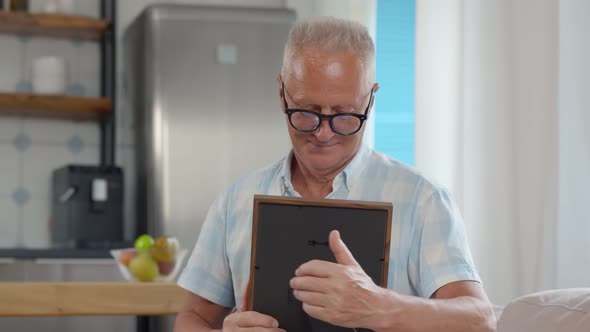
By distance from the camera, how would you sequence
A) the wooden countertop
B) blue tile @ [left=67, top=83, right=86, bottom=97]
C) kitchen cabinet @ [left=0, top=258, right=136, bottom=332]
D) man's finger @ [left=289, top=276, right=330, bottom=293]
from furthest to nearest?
blue tile @ [left=67, top=83, right=86, bottom=97], kitchen cabinet @ [left=0, top=258, right=136, bottom=332], the wooden countertop, man's finger @ [left=289, top=276, right=330, bottom=293]

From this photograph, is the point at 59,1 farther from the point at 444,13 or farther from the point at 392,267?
the point at 392,267

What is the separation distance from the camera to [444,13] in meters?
2.74

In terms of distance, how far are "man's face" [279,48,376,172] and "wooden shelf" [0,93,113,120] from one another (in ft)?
8.67

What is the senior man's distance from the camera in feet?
3.58

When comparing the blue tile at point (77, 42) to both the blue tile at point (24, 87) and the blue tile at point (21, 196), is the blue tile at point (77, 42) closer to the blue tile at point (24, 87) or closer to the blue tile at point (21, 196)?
the blue tile at point (24, 87)

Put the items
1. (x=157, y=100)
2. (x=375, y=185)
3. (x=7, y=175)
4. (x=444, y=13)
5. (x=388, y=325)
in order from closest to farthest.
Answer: (x=388, y=325) → (x=375, y=185) → (x=444, y=13) → (x=157, y=100) → (x=7, y=175)

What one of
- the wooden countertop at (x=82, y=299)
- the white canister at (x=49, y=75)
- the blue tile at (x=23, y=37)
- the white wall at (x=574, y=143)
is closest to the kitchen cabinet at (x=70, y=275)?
the white canister at (x=49, y=75)

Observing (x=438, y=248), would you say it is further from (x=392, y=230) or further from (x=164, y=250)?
(x=164, y=250)

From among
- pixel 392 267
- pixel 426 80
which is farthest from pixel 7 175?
pixel 392 267

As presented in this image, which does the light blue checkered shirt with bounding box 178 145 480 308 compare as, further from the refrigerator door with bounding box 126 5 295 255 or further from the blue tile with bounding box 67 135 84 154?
the blue tile with bounding box 67 135 84 154

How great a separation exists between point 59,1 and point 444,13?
74.3 inches

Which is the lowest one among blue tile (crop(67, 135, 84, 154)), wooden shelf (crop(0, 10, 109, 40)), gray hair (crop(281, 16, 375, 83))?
blue tile (crop(67, 135, 84, 154))

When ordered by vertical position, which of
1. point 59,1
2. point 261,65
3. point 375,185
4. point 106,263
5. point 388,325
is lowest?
point 106,263

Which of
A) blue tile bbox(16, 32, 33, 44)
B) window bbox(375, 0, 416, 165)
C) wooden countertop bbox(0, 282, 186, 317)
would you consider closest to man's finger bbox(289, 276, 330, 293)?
wooden countertop bbox(0, 282, 186, 317)
